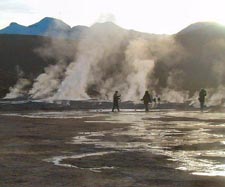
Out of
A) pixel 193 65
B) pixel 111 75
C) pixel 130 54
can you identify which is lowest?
pixel 111 75

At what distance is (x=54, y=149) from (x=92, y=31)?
2331 inches

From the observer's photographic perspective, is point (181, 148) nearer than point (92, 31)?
Yes

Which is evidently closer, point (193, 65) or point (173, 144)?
point (173, 144)

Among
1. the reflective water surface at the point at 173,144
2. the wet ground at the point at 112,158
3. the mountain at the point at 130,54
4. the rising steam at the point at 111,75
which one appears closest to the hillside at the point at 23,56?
the mountain at the point at 130,54

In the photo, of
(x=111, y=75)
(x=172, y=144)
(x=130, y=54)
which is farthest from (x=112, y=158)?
(x=111, y=75)

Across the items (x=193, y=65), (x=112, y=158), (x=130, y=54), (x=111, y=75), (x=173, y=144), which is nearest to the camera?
(x=112, y=158)

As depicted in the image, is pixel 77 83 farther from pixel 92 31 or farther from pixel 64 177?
pixel 64 177

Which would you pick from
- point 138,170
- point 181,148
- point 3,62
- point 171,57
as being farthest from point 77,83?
point 3,62

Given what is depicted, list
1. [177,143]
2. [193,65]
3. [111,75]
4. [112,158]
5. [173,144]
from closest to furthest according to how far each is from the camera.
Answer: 1. [112,158]
2. [173,144]
3. [177,143]
4. [111,75]
5. [193,65]

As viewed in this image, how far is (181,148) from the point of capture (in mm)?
16719

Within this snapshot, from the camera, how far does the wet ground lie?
11203 millimetres

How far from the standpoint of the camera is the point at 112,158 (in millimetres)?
14289

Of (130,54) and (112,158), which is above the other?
(130,54)

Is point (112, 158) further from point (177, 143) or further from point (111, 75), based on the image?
point (111, 75)
